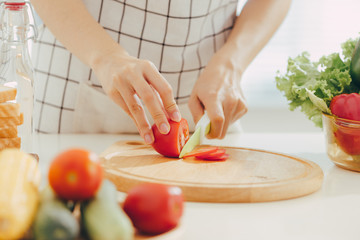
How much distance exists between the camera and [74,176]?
1.91 feet

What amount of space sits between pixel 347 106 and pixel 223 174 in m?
0.34

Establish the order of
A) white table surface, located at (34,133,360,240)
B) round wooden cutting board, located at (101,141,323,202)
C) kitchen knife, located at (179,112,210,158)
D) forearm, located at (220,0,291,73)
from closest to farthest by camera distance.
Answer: white table surface, located at (34,133,360,240)
round wooden cutting board, located at (101,141,323,202)
kitchen knife, located at (179,112,210,158)
forearm, located at (220,0,291,73)

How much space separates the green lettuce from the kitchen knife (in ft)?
0.74

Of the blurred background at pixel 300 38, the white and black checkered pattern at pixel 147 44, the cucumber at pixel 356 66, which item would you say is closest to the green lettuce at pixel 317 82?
the cucumber at pixel 356 66

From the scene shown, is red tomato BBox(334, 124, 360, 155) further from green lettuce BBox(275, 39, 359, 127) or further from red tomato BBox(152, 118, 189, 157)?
red tomato BBox(152, 118, 189, 157)

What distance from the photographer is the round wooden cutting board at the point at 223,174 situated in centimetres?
94

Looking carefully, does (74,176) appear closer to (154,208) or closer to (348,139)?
(154,208)

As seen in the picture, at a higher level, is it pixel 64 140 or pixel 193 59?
pixel 193 59

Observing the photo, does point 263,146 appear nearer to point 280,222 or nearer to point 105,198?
point 280,222

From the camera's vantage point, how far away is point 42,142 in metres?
1.46

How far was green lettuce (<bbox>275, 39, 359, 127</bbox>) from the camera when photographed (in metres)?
1.22

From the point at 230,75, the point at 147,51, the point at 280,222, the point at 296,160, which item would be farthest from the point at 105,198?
the point at 147,51

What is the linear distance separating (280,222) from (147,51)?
90 cm

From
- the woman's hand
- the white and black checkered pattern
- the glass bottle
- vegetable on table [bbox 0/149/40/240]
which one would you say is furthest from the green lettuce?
vegetable on table [bbox 0/149/40/240]
